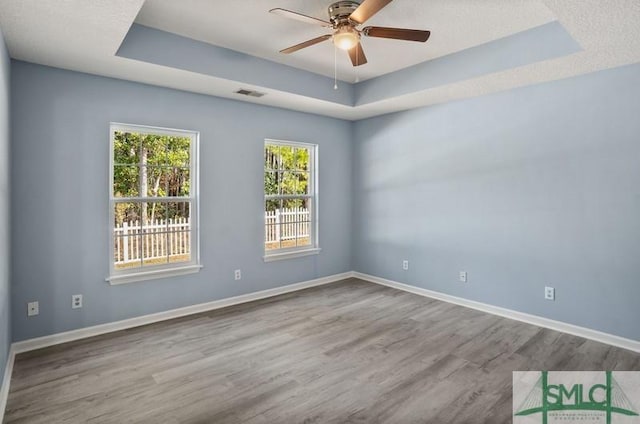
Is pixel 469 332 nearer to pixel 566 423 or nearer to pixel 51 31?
pixel 566 423

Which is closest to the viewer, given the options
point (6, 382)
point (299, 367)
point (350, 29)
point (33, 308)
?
point (6, 382)

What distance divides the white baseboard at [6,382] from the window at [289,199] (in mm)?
2634

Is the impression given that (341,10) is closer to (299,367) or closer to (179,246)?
(299,367)

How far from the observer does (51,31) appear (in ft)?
8.49

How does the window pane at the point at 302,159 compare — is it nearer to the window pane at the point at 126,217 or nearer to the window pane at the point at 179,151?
the window pane at the point at 179,151

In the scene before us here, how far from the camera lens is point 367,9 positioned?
7.73ft

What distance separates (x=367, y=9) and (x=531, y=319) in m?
3.45

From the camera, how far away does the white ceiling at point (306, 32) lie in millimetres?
2330

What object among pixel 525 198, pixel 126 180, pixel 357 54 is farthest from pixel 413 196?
pixel 126 180

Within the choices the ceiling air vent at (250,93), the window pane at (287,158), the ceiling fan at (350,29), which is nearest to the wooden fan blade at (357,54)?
the ceiling fan at (350,29)

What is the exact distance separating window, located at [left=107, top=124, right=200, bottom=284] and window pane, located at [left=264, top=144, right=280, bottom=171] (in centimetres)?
99

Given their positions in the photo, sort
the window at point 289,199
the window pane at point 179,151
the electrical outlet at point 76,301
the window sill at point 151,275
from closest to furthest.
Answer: the electrical outlet at point 76,301 < the window sill at point 151,275 < the window pane at point 179,151 < the window at point 289,199

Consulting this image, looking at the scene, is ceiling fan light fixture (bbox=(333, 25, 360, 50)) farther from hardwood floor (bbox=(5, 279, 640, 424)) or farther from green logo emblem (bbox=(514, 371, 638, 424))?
green logo emblem (bbox=(514, 371, 638, 424))

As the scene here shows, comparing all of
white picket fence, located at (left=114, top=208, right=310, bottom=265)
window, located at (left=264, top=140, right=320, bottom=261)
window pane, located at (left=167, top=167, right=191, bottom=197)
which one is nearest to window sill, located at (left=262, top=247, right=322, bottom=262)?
window, located at (left=264, top=140, right=320, bottom=261)
